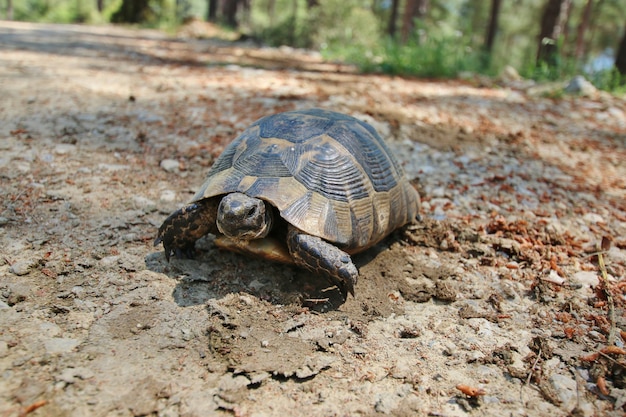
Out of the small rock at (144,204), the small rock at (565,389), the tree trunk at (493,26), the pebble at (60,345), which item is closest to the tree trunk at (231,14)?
the tree trunk at (493,26)

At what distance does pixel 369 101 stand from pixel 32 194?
4.01m

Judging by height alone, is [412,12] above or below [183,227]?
above

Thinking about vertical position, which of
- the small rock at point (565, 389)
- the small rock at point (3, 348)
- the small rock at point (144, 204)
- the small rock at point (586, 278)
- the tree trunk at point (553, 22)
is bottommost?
the small rock at point (565, 389)

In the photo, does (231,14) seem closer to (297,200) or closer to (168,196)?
(168,196)

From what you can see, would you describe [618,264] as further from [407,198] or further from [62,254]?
[62,254]

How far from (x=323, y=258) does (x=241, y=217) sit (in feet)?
1.62

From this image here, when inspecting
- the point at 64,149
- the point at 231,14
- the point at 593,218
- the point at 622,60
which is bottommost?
the point at 593,218

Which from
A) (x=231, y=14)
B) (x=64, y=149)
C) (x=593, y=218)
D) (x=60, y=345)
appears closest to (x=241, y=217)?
(x=60, y=345)

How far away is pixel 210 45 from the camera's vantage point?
35.9 feet

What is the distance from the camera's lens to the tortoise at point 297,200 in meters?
2.47

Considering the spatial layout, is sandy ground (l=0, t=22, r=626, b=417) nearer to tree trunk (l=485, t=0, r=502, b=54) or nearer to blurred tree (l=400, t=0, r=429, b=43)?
blurred tree (l=400, t=0, r=429, b=43)

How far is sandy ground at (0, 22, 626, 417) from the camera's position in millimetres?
1941

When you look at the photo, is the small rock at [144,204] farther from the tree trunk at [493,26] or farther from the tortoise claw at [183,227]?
the tree trunk at [493,26]

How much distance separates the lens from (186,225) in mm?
2684
